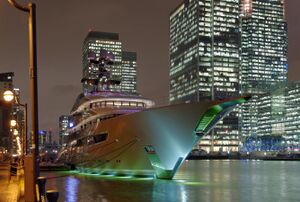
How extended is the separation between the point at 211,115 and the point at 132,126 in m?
6.41

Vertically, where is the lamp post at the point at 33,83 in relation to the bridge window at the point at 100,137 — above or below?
above

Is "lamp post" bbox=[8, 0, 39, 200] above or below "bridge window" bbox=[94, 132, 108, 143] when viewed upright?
above

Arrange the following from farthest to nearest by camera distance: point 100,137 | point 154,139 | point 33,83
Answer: point 100,137
point 154,139
point 33,83

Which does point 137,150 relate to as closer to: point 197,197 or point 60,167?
point 197,197

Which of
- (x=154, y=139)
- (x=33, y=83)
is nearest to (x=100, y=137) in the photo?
(x=154, y=139)

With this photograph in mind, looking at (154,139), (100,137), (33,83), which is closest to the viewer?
(33,83)

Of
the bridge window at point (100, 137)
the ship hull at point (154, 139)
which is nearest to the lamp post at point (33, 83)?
the ship hull at point (154, 139)

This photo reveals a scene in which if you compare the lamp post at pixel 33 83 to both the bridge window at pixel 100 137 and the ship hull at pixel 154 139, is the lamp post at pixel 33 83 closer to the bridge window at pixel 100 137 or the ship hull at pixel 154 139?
the ship hull at pixel 154 139

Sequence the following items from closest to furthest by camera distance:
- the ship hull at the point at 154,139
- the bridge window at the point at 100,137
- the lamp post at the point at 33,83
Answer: the lamp post at the point at 33,83 → the ship hull at the point at 154,139 → the bridge window at the point at 100,137

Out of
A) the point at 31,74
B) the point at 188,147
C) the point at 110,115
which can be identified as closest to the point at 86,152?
the point at 110,115

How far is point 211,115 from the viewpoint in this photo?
3125 cm

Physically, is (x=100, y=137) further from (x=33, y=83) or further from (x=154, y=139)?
(x=33, y=83)

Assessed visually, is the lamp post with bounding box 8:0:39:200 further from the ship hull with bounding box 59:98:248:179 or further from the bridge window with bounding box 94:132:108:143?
the bridge window with bounding box 94:132:108:143

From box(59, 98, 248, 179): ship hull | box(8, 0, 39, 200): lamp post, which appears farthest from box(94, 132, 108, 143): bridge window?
box(8, 0, 39, 200): lamp post
